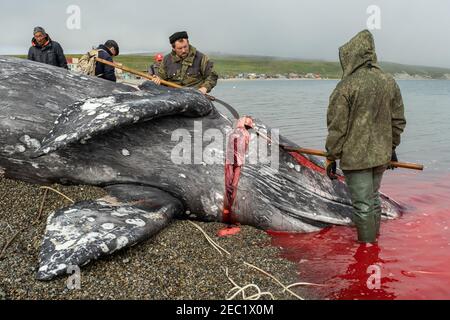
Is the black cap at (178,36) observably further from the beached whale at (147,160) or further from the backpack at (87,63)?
the backpack at (87,63)

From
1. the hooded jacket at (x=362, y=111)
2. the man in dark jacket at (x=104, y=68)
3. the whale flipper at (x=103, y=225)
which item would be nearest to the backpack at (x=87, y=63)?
the man in dark jacket at (x=104, y=68)

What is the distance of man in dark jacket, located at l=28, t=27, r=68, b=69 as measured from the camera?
475 inches

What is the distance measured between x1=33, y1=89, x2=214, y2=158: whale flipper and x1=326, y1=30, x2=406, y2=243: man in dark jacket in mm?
2012

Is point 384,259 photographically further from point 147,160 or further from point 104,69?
point 104,69

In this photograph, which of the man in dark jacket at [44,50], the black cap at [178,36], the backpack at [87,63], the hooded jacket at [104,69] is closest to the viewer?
the black cap at [178,36]

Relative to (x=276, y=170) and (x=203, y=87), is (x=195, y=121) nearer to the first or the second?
(x=276, y=170)

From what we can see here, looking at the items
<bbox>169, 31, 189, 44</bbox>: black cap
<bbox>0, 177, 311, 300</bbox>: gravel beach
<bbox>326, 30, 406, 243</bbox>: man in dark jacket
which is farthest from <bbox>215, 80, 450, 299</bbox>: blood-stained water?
<bbox>169, 31, 189, 44</bbox>: black cap

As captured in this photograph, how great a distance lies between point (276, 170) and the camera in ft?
22.6

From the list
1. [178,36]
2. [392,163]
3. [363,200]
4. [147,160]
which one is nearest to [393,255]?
[363,200]

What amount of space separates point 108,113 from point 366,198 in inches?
139

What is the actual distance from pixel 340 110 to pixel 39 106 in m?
4.10

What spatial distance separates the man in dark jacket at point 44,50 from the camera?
39.6 ft

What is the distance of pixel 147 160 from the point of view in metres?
6.52
